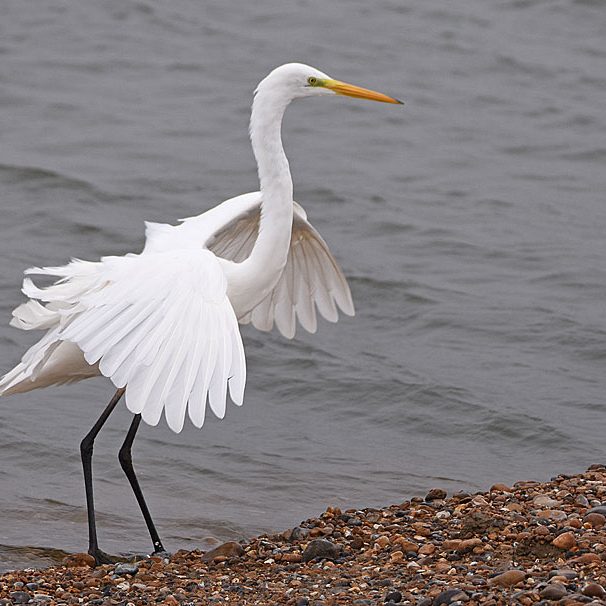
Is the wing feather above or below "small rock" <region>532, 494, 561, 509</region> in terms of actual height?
above

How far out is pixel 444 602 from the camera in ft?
14.8

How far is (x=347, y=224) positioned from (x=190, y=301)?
6471 mm

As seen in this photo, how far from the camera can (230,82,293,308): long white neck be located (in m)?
6.52

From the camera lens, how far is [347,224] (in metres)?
11.9

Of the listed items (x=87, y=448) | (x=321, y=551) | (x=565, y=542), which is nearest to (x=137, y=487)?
(x=87, y=448)

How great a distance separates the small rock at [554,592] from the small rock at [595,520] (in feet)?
3.03

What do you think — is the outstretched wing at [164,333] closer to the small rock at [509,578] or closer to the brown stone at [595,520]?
the small rock at [509,578]

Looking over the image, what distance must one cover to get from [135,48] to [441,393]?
28.9 feet

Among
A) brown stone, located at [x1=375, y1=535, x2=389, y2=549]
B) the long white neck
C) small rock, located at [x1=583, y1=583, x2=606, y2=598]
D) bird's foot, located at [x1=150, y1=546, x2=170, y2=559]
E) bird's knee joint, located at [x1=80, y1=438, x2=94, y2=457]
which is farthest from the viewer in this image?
bird's knee joint, located at [x1=80, y1=438, x2=94, y2=457]

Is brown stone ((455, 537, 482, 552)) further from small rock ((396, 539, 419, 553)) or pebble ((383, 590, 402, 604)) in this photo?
pebble ((383, 590, 402, 604))

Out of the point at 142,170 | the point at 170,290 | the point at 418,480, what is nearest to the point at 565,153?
the point at 142,170

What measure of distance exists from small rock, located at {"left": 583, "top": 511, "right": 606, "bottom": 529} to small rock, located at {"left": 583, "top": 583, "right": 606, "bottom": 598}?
36.1 inches

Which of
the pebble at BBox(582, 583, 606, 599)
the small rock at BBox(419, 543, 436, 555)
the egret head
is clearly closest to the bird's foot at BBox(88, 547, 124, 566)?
the small rock at BBox(419, 543, 436, 555)

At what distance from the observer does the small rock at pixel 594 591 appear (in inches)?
171
